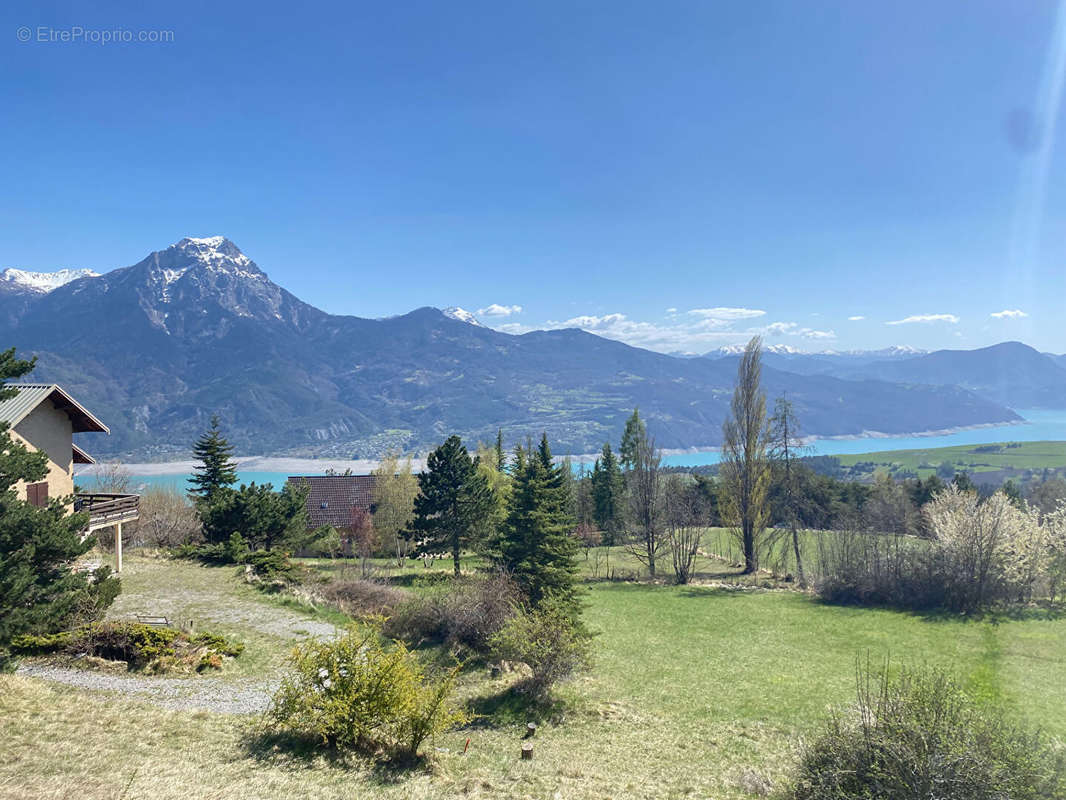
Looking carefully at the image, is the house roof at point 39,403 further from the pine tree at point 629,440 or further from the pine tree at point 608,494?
the pine tree at point 608,494

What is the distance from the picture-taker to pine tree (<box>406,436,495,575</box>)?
30.6 meters

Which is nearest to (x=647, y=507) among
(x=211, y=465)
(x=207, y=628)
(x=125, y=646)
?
(x=207, y=628)

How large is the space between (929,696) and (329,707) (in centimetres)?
Answer: 893

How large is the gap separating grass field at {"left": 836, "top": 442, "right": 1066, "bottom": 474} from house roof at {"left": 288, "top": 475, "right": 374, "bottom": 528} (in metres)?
114

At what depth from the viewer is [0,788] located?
7.27 meters

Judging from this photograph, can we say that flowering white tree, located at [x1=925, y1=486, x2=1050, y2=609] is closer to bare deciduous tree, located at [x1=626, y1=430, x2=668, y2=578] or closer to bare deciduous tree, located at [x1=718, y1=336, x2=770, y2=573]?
bare deciduous tree, located at [x1=718, y1=336, x2=770, y2=573]

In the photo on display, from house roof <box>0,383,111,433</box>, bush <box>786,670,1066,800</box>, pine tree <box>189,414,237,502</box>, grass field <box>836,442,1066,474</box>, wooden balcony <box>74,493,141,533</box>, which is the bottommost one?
grass field <box>836,442,1066,474</box>

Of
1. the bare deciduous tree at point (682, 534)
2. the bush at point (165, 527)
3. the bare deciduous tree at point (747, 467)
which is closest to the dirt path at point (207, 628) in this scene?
the bush at point (165, 527)

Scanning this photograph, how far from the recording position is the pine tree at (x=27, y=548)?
10.6 metres

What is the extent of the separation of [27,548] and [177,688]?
13.2 feet

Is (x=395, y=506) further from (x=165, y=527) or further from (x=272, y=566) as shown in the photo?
(x=272, y=566)

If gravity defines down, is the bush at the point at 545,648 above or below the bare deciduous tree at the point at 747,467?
below

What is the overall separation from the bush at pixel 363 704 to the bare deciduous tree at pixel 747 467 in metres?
27.1

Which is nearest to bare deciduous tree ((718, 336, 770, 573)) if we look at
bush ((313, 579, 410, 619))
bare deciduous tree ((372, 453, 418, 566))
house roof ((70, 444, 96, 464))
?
bare deciduous tree ((372, 453, 418, 566))
